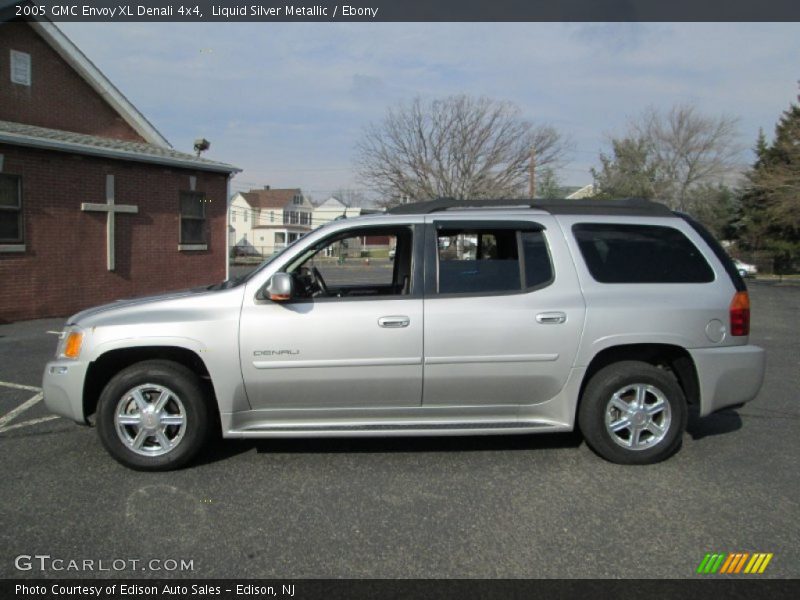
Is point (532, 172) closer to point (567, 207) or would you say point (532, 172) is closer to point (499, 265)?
point (567, 207)

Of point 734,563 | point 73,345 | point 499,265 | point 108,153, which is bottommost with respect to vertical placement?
Result: point 734,563

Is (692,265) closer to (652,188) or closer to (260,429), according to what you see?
(260,429)

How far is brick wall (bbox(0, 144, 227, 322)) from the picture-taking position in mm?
11570

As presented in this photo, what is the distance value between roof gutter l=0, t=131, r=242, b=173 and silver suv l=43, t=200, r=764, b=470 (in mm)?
8479

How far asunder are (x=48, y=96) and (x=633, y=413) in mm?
14979

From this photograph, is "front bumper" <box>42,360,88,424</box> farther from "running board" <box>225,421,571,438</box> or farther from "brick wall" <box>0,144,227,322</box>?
"brick wall" <box>0,144,227,322</box>

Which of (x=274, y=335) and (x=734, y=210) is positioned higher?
(x=734, y=210)

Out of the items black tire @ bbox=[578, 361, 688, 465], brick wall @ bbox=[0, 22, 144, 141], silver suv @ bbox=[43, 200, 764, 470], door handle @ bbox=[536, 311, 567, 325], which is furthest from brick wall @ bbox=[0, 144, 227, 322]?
black tire @ bbox=[578, 361, 688, 465]

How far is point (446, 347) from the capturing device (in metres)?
4.23

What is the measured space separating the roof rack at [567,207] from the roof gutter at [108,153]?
9.34 m

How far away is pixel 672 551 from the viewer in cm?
323

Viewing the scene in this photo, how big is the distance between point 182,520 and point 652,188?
48269 millimetres

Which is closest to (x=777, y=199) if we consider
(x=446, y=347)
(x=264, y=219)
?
(x=446, y=347)

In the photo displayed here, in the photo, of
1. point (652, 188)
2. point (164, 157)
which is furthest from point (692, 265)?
point (652, 188)
